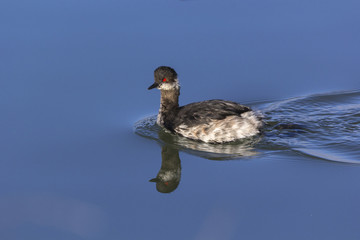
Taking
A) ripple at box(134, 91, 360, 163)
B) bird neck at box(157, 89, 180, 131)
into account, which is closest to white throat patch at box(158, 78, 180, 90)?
bird neck at box(157, 89, 180, 131)

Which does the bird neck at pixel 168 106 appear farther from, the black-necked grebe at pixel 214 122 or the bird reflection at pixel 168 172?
the bird reflection at pixel 168 172

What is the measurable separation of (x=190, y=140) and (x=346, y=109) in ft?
8.75

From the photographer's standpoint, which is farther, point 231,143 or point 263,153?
point 231,143

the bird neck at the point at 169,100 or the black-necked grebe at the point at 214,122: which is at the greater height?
the bird neck at the point at 169,100

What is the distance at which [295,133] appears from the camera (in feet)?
29.9

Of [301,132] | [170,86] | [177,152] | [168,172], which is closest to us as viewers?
[168,172]

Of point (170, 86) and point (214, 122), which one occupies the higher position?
point (170, 86)

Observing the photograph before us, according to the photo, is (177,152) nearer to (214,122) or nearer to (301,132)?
(214,122)

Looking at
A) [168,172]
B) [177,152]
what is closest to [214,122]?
[177,152]

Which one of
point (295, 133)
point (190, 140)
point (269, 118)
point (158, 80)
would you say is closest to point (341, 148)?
point (295, 133)

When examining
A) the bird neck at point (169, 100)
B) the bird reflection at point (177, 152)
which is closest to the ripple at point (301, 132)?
the bird reflection at point (177, 152)

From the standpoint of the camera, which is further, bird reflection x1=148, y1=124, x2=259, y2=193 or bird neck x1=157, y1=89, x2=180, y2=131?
bird neck x1=157, y1=89, x2=180, y2=131

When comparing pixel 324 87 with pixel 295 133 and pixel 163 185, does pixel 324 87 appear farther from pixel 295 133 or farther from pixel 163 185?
pixel 163 185

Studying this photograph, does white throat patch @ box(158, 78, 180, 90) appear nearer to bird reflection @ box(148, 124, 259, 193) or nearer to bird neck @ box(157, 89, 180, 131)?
bird neck @ box(157, 89, 180, 131)
